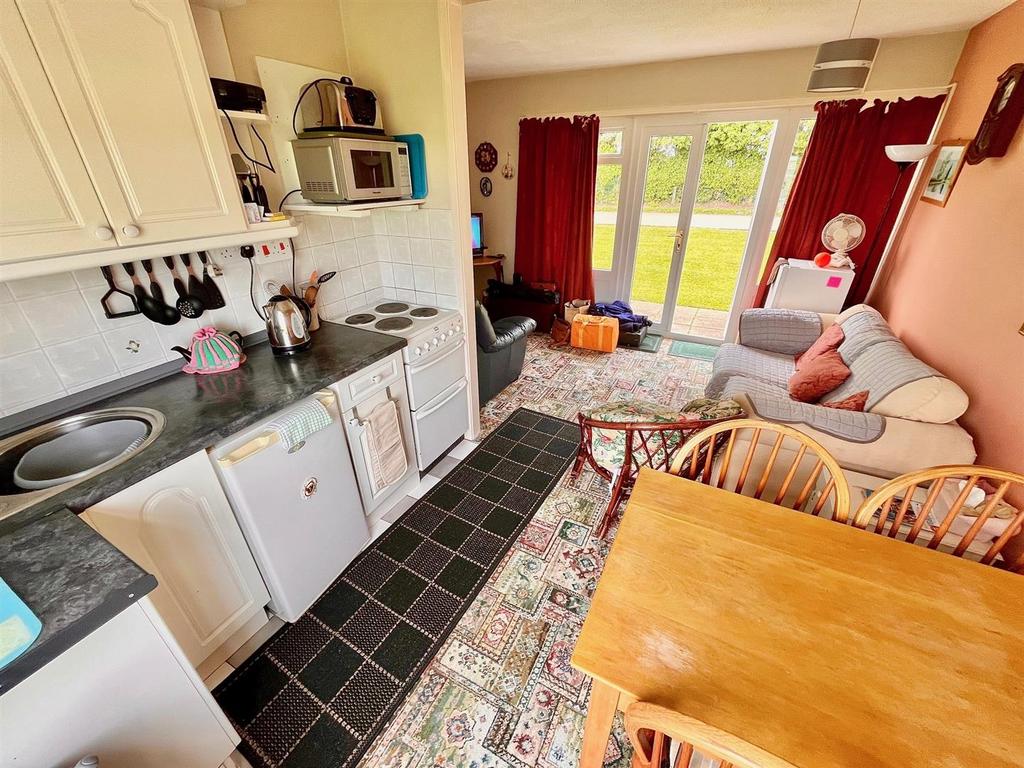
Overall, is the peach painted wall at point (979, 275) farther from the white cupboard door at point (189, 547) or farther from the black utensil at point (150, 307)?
the black utensil at point (150, 307)

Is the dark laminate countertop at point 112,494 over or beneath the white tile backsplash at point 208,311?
beneath

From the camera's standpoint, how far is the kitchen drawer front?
172 cm

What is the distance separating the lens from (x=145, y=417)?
54.0 inches

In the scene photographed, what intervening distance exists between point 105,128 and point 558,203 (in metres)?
3.63

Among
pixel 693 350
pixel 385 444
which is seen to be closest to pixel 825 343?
pixel 693 350

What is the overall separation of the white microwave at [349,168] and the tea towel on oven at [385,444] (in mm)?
982

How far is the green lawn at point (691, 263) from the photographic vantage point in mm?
3777

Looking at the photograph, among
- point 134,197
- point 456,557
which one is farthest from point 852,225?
point 134,197

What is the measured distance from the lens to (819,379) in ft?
7.42

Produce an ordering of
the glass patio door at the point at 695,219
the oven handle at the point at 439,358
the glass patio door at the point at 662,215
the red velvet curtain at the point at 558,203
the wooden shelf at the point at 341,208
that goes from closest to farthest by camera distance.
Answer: the wooden shelf at the point at 341,208
the oven handle at the point at 439,358
the glass patio door at the point at 695,219
the glass patio door at the point at 662,215
the red velvet curtain at the point at 558,203

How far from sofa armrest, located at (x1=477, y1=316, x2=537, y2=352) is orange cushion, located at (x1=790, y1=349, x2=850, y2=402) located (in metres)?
1.84

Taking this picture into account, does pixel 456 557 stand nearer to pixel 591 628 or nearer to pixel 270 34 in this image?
pixel 591 628

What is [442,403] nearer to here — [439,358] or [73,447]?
[439,358]

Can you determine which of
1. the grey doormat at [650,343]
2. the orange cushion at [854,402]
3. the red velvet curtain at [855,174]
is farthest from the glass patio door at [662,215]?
the orange cushion at [854,402]
